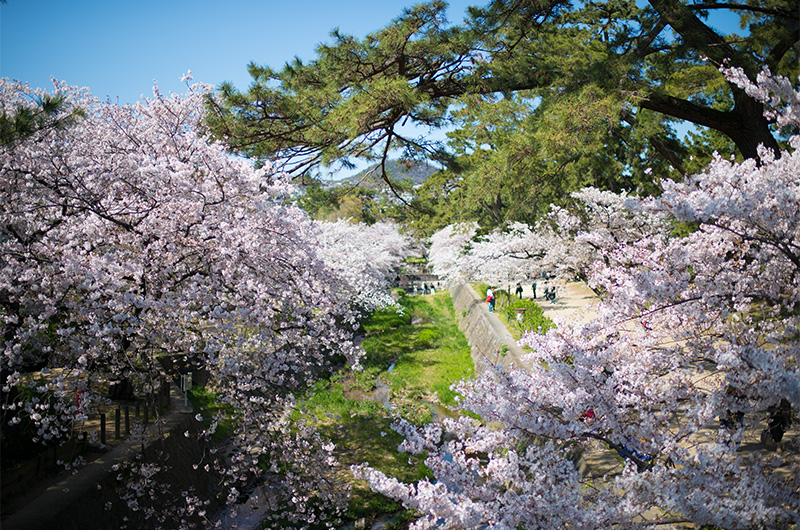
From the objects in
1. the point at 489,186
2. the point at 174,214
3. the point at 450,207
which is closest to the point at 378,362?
the point at 489,186

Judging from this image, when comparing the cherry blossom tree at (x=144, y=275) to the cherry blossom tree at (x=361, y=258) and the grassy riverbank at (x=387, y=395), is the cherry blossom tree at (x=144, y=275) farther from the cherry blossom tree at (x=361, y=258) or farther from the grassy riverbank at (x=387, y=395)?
the grassy riverbank at (x=387, y=395)

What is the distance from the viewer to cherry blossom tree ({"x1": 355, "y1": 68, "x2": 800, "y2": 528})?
3211mm

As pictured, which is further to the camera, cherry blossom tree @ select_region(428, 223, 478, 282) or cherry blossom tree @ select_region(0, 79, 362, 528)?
cherry blossom tree @ select_region(428, 223, 478, 282)

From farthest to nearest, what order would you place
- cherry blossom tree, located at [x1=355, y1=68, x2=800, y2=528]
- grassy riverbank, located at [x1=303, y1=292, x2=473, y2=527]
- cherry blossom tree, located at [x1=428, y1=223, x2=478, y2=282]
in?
cherry blossom tree, located at [x1=428, y1=223, x2=478, y2=282] < grassy riverbank, located at [x1=303, y1=292, x2=473, y2=527] < cherry blossom tree, located at [x1=355, y1=68, x2=800, y2=528]

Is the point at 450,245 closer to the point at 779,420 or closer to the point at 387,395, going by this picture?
the point at 387,395

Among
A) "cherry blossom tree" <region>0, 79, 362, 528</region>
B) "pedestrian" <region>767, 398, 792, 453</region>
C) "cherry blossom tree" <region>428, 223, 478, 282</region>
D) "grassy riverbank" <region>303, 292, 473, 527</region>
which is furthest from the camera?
"cherry blossom tree" <region>428, 223, 478, 282</region>

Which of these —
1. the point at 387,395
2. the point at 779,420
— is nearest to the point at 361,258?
the point at 387,395

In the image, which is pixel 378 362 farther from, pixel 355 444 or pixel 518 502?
pixel 518 502

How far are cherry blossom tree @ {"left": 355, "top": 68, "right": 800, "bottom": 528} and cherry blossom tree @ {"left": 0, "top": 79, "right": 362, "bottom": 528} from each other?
110 inches

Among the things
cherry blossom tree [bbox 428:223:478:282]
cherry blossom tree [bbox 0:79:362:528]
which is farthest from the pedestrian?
cherry blossom tree [bbox 428:223:478:282]

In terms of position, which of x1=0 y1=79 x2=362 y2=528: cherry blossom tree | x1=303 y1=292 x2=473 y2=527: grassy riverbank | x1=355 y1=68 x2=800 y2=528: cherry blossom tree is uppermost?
x1=0 y1=79 x2=362 y2=528: cherry blossom tree

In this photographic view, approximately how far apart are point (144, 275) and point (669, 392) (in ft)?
17.9

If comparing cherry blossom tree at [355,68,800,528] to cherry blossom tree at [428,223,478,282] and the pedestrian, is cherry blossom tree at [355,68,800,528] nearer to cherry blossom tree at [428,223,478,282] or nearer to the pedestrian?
the pedestrian

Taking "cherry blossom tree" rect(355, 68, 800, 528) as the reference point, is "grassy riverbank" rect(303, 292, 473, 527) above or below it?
below
